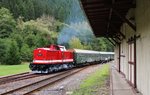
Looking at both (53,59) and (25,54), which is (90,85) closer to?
(53,59)

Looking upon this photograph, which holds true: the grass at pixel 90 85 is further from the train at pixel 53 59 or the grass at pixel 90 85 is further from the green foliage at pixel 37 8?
the green foliage at pixel 37 8

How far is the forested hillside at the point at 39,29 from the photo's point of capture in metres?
63.5

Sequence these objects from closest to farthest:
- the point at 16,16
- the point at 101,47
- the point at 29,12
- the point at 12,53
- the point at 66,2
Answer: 1. the point at 12,53
2. the point at 101,47
3. the point at 16,16
4. the point at 29,12
5. the point at 66,2

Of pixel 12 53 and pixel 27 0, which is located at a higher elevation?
pixel 27 0

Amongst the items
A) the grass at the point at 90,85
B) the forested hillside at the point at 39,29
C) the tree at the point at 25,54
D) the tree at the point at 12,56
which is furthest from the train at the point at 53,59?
the tree at the point at 25,54

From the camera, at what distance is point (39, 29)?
96562 millimetres

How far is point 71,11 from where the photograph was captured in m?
133

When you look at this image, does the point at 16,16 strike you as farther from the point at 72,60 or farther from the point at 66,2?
the point at 72,60

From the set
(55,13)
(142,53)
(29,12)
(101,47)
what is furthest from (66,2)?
(142,53)

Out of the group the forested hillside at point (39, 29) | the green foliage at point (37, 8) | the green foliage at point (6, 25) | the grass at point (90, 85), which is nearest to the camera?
the grass at point (90, 85)

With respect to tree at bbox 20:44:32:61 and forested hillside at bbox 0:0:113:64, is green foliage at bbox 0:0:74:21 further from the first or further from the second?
tree at bbox 20:44:32:61

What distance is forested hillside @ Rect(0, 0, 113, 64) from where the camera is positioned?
208 ft

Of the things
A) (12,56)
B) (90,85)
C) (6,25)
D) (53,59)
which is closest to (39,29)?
(6,25)

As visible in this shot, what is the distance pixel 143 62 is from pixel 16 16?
114 meters
